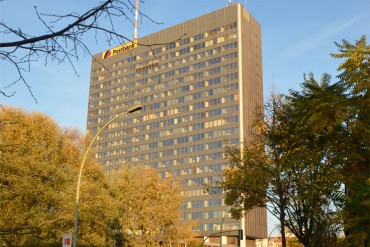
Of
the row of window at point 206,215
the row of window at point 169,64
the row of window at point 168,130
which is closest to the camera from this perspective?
the row of window at point 206,215

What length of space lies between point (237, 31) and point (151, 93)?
96.4 ft

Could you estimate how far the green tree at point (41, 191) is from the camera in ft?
80.0

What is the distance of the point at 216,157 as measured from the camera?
96.1 meters

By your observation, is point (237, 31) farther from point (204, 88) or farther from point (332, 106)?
point (332, 106)

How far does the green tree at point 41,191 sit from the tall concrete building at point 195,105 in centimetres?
6093

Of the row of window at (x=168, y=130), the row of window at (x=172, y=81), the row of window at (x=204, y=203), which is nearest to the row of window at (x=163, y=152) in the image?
the row of window at (x=168, y=130)

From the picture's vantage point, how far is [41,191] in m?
25.5

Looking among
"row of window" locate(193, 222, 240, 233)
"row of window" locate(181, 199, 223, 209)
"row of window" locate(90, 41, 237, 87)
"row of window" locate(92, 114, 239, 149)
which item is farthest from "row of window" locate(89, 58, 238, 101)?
"row of window" locate(193, 222, 240, 233)

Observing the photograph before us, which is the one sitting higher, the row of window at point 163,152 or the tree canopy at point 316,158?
the row of window at point 163,152

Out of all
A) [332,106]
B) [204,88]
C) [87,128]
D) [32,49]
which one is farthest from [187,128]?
[32,49]

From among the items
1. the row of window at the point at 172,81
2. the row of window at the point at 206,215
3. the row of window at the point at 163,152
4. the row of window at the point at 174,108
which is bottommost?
the row of window at the point at 206,215

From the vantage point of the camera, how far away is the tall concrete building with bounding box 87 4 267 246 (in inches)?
3767

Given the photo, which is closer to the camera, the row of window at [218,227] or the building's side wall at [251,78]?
the row of window at [218,227]

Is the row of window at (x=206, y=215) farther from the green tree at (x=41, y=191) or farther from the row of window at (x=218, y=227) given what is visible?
the green tree at (x=41, y=191)
